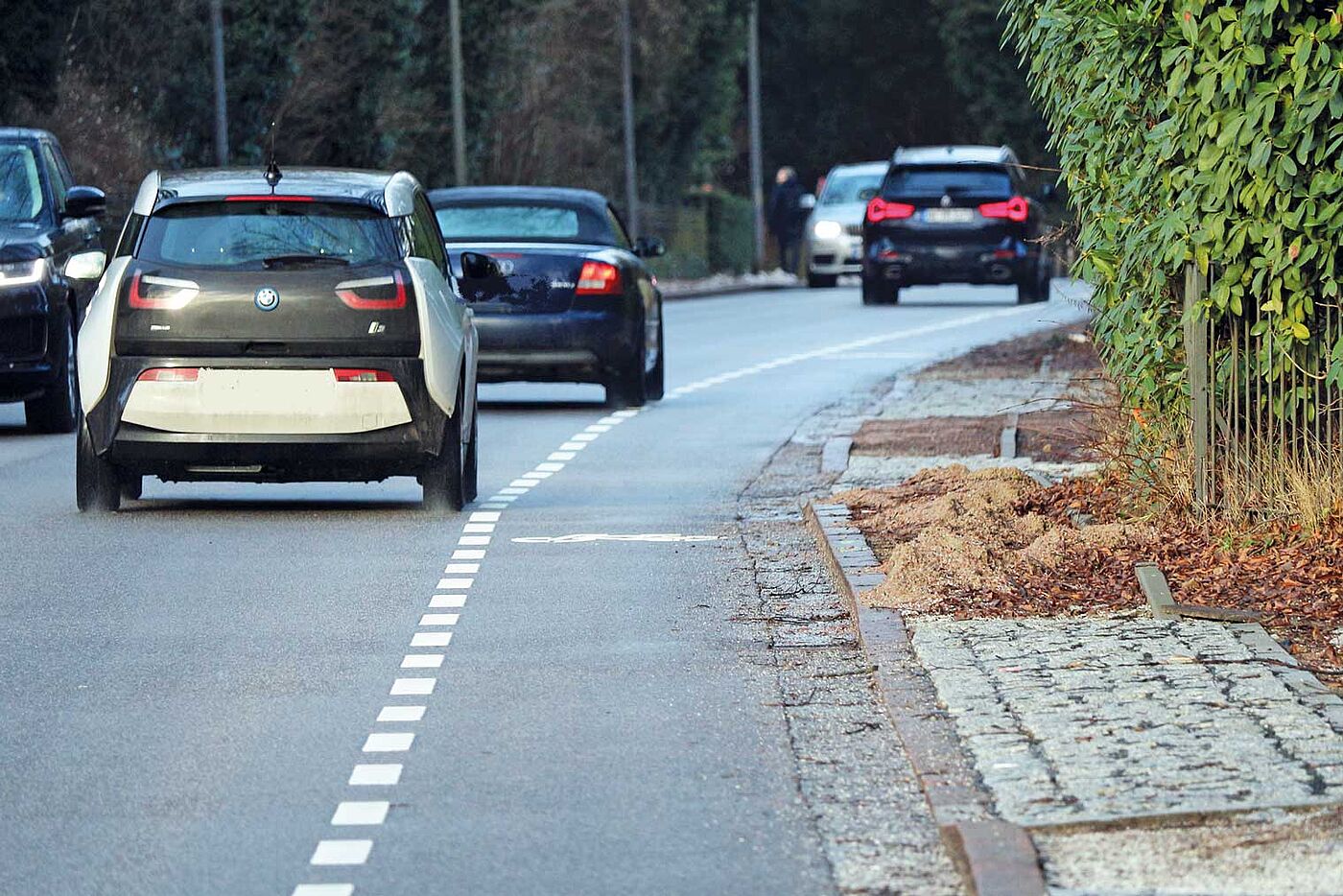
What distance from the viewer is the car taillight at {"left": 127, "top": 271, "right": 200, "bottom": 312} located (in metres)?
13.0

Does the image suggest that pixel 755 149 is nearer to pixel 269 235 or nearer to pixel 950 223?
pixel 950 223

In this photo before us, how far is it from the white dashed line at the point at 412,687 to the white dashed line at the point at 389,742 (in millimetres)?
621

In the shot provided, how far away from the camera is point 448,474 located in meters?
13.3

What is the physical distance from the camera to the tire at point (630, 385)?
65.6ft

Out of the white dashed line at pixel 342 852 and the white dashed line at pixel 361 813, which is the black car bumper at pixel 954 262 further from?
the white dashed line at pixel 342 852

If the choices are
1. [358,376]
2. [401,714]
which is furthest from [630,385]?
[401,714]

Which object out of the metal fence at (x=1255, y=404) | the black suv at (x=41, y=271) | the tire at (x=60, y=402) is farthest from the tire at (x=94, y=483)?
the tire at (x=60, y=402)

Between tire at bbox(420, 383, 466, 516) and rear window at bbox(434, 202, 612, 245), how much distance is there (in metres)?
7.21

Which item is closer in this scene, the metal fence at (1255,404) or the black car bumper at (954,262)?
the metal fence at (1255,404)

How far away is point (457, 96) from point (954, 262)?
12.6m

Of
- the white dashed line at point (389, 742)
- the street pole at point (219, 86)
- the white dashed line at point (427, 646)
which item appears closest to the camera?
the white dashed line at point (427, 646)

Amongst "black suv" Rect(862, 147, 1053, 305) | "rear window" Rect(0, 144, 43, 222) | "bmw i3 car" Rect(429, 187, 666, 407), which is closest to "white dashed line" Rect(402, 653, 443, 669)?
"bmw i3 car" Rect(429, 187, 666, 407)

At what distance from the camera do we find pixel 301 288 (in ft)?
42.7

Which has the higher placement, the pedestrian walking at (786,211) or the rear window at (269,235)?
the rear window at (269,235)
